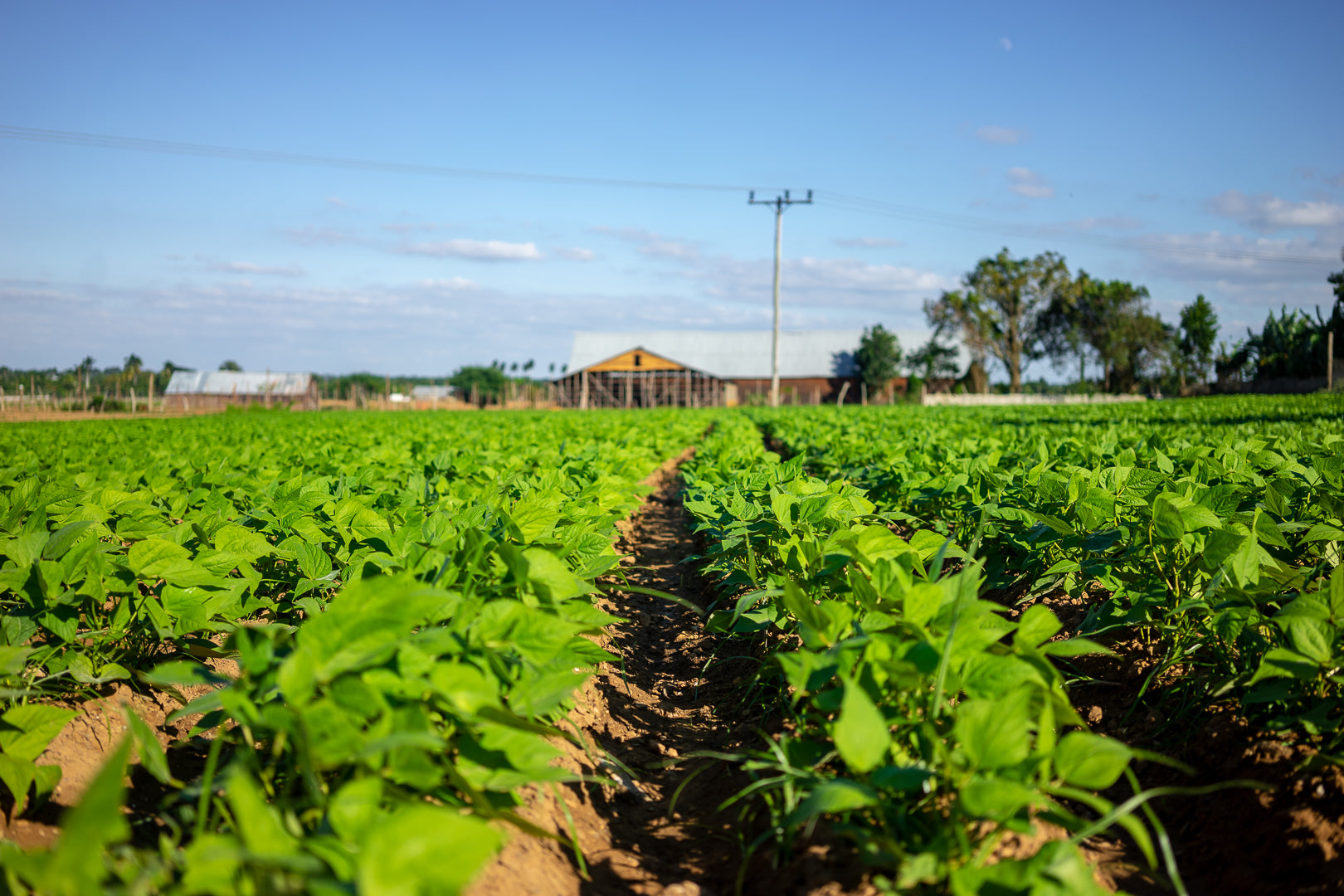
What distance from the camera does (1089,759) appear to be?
4.75 ft

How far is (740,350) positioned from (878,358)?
11.7m

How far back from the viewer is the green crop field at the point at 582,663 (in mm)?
1320

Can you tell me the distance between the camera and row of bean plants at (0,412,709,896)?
1062 mm

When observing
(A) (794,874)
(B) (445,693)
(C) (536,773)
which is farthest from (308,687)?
(A) (794,874)

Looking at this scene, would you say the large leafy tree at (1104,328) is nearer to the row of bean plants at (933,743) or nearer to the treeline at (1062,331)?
the treeline at (1062,331)

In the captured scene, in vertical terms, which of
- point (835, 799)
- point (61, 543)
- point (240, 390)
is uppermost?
point (240, 390)

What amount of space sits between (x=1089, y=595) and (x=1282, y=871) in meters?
1.89

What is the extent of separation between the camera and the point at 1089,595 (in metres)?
3.72

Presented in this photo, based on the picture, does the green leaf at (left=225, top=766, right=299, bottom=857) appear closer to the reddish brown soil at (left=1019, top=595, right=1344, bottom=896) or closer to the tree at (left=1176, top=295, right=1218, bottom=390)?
the reddish brown soil at (left=1019, top=595, right=1344, bottom=896)

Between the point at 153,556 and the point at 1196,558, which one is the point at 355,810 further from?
the point at 1196,558

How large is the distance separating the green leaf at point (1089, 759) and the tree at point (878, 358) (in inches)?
2170

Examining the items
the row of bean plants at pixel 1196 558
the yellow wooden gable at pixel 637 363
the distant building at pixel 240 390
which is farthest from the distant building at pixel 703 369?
the row of bean plants at pixel 1196 558

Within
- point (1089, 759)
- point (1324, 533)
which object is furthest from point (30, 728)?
point (1324, 533)

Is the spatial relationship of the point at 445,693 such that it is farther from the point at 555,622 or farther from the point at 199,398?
the point at 199,398
